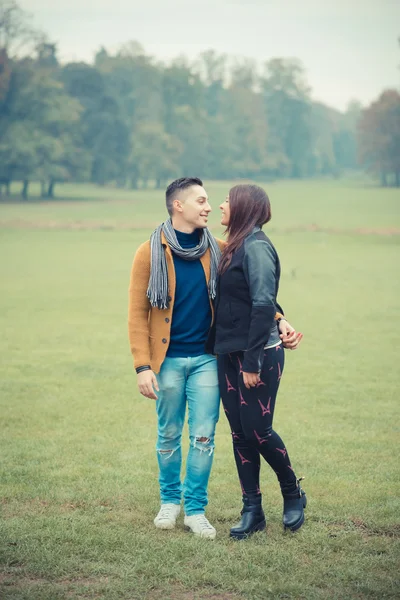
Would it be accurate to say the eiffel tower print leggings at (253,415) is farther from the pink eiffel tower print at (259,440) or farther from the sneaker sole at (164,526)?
the sneaker sole at (164,526)

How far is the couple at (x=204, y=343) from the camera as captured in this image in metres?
4.67

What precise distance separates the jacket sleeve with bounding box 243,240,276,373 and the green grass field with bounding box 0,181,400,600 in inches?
40.8

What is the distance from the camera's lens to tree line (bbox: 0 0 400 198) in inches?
2557

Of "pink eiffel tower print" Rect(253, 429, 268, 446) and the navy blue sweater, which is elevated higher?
the navy blue sweater

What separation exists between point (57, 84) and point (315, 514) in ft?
213

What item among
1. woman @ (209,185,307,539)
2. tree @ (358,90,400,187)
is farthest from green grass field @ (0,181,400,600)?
tree @ (358,90,400,187)

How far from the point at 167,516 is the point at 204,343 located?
1.05 meters

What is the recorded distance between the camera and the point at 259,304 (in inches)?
176

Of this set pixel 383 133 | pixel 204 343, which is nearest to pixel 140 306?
pixel 204 343

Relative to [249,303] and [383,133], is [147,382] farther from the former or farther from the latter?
[383,133]

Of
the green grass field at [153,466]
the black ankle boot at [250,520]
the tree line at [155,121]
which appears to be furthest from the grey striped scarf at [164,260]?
the tree line at [155,121]

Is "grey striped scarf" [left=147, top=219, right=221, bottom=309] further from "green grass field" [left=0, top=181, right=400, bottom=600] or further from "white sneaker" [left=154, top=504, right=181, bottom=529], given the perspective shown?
"green grass field" [left=0, top=181, right=400, bottom=600]

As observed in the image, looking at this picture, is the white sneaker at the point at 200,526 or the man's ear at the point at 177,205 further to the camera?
the man's ear at the point at 177,205

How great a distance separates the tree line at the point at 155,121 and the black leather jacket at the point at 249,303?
5973 cm
